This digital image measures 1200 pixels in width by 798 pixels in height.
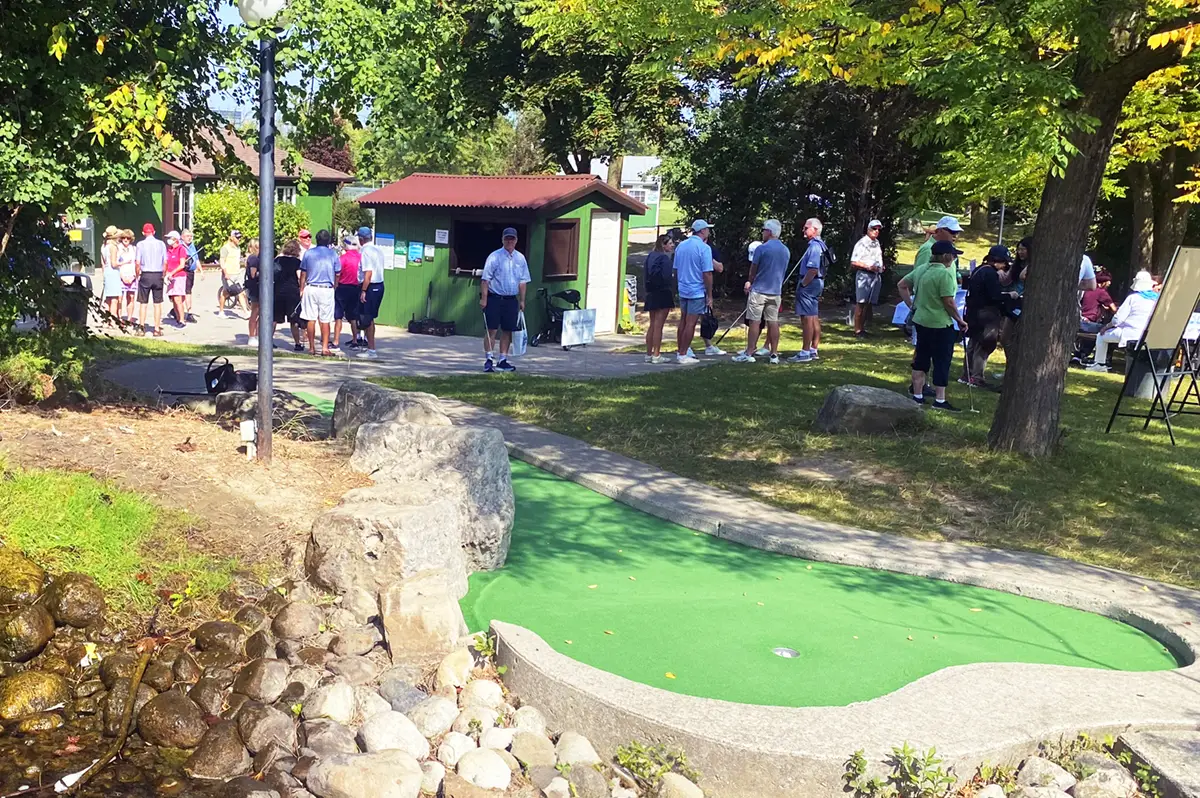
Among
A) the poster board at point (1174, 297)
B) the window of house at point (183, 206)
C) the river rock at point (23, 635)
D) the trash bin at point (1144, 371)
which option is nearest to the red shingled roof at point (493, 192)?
the trash bin at point (1144, 371)

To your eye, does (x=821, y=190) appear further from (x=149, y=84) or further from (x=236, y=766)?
(x=236, y=766)

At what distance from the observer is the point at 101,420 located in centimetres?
832

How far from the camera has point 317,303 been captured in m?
15.6

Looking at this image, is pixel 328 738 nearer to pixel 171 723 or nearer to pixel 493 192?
pixel 171 723

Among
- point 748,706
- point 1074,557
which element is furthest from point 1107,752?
point 1074,557

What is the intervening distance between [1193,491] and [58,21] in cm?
907

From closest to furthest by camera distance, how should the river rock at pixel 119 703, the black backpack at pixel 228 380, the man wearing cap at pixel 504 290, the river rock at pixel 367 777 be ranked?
the river rock at pixel 367 777, the river rock at pixel 119 703, the black backpack at pixel 228 380, the man wearing cap at pixel 504 290

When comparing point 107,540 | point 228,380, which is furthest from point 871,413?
point 107,540

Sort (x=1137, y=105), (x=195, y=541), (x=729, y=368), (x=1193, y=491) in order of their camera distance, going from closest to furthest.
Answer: (x=195, y=541), (x=1193, y=491), (x=729, y=368), (x=1137, y=105)

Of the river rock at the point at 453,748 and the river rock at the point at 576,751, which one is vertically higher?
the river rock at the point at 576,751

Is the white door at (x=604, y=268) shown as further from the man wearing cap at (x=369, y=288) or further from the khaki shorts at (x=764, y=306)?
the khaki shorts at (x=764, y=306)

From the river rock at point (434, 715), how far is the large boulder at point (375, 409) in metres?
3.17

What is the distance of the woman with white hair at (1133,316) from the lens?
622 inches

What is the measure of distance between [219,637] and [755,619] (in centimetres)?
281
